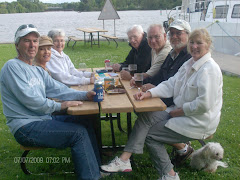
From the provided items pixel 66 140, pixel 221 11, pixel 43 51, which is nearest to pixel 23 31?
pixel 43 51

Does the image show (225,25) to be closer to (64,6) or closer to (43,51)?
(43,51)

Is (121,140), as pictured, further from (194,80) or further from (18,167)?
(194,80)

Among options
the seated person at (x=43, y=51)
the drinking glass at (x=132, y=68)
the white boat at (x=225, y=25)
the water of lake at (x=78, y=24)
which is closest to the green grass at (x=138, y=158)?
the drinking glass at (x=132, y=68)

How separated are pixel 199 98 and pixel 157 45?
1.36 meters

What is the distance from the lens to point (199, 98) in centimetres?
244

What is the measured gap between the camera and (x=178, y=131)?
2.57m

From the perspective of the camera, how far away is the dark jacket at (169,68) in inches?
119

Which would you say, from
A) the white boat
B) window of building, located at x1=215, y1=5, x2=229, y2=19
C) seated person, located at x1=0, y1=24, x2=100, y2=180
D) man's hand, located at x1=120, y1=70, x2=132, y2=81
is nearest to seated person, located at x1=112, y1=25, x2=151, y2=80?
man's hand, located at x1=120, y1=70, x2=132, y2=81

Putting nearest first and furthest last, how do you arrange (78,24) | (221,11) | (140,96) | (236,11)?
1. (140,96)
2. (236,11)
3. (221,11)
4. (78,24)

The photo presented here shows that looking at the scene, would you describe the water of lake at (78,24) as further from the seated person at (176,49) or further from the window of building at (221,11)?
the seated person at (176,49)

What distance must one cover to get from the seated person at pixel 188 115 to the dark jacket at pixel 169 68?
0.28 m

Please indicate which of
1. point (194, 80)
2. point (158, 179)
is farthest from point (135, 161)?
point (194, 80)

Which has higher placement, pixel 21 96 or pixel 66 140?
pixel 21 96

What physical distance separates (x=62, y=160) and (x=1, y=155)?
85cm
